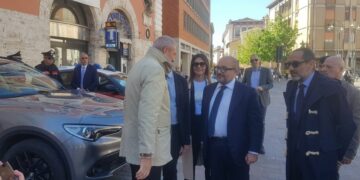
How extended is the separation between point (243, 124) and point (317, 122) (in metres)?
0.70

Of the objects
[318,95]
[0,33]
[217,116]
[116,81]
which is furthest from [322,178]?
[0,33]

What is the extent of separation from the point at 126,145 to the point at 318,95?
1681 mm

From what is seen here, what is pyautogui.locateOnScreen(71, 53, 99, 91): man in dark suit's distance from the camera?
8570mm

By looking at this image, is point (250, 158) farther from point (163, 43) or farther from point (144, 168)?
point (163, 43)

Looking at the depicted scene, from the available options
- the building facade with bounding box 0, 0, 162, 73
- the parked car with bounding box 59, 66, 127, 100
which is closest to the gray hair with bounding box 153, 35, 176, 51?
the parked car with bounding box 59, 66, 127, 100

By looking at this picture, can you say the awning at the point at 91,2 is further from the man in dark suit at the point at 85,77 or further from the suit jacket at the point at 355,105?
the suit jacket at the point at 355,105

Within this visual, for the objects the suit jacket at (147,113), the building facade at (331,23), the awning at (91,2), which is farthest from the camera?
the building facade at (331,23)

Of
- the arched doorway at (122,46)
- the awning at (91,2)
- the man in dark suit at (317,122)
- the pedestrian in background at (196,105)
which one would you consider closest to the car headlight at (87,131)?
the pedestrian in background at (196,105)

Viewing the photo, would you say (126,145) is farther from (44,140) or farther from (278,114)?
(278,114)

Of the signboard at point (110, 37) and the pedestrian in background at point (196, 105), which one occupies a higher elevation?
the signboard at point (110, 37)

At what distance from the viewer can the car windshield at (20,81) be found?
511cm

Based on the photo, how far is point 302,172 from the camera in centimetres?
347

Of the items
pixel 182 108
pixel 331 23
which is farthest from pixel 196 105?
pixel 331 23

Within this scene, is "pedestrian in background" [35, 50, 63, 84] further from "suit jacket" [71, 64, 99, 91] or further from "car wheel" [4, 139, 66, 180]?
"car wheel" [4, 139, 66, 180]
